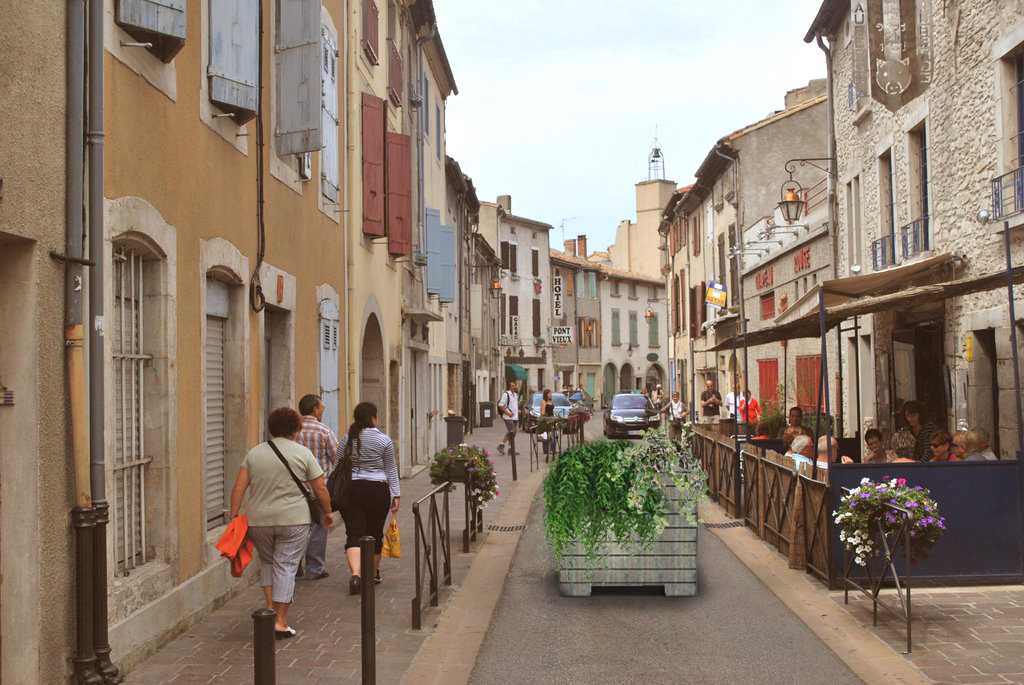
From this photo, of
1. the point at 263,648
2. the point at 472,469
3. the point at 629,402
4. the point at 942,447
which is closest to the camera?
the point at 263,648

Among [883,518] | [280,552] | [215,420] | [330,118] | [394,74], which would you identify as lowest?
[280,552]

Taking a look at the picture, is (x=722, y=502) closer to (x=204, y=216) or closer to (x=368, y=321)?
(x=368, y=321)

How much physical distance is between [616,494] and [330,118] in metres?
6.25

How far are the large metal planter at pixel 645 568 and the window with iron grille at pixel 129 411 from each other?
3.16 m

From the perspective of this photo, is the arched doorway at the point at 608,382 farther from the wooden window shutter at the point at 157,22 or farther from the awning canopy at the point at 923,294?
the wooden window shutter at the point at 157,22

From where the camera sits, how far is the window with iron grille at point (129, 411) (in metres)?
6.78

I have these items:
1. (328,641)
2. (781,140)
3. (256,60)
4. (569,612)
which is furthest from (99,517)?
(781,140)

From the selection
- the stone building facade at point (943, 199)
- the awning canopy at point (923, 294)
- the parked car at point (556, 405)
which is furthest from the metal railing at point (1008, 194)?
the parked car at point (556, 405)

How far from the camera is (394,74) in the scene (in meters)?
18.1

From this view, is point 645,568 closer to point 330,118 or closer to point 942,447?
point 942,447

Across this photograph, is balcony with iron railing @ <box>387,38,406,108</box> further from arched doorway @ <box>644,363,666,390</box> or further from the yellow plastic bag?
arched doorway @ <box>644,363,666,390</box>

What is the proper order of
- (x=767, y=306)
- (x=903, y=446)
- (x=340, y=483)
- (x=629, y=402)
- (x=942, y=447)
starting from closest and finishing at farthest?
(x=340, y=483)
(x=903, y=446)
(x=942, y=447)
(x=767, y=306)
(x=629, y=402)

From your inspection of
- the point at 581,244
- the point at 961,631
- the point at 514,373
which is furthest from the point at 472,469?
the point at 581,244

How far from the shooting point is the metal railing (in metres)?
10.9
